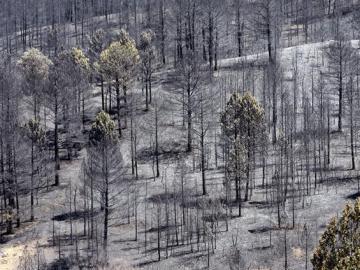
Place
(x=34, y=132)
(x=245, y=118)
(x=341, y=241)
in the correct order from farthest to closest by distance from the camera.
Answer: (x=34, y=132), (x=245, y=118), (x=341, y=241)

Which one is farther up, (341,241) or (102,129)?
(102,129)

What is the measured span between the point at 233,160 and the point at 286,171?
6023 millimetres

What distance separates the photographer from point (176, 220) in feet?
175

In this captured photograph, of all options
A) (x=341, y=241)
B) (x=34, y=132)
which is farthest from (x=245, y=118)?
(x=341, y=241)

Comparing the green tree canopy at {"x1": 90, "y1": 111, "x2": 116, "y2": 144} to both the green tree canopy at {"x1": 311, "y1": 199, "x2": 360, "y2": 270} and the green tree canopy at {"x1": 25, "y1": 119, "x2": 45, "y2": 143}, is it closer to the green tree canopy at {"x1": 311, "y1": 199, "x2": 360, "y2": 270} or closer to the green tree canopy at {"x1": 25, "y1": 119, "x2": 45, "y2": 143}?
the green tree canopy at {"x1": 25, "y1": 119, "x2": 45, "y2": 143}

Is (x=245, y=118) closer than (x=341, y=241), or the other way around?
(x=341, y=241)

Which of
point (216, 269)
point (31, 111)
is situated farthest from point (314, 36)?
point (216, 269)

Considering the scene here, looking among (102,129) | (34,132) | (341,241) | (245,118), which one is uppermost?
(245,118)

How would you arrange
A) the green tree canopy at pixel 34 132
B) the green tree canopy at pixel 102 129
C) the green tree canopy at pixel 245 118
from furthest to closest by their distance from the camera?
the green tree canopy at pixel 34 132 < the green tree canopy at pixel 102 129 < the green tree canopy at pixel 245 118

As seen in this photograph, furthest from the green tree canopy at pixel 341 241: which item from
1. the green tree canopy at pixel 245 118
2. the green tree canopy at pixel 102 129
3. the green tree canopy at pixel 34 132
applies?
the green tree canopy at pixel 34 132

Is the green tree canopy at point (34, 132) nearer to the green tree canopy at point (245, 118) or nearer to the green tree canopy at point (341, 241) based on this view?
the green tree canopy at point (245, 118)

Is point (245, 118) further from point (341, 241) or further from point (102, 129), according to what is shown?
point (341, 241)

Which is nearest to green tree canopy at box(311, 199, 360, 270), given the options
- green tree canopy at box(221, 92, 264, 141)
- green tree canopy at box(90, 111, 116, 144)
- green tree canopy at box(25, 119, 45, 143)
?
green tree canopy at box(221, 92, 264, 141)

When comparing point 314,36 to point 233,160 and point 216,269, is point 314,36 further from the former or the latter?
point 216,269
